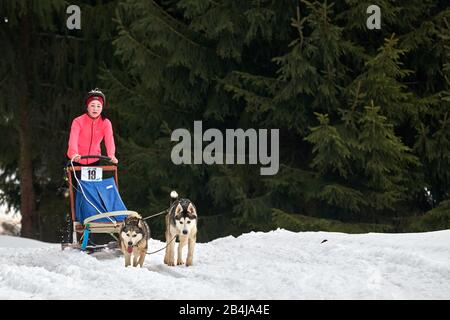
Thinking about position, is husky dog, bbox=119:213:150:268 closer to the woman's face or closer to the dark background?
the woman's face

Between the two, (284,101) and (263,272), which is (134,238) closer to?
(263,272)

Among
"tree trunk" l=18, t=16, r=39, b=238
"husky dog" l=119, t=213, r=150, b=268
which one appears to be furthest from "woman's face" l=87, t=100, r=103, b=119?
"tree trunk" l=18, t=16, r=39, b=238

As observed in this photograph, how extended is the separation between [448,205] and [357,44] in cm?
326

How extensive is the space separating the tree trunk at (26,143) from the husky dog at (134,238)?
372 inches

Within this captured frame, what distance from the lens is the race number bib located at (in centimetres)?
855

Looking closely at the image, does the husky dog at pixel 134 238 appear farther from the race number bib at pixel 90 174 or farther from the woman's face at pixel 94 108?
the woman's face at pixel 94 108

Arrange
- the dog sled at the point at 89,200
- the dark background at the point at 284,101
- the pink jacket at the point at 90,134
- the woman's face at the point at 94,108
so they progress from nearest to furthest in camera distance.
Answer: the dog sled at the point at 89,200 < the woman's face at the point at 94,108 < the pink jacket at the point at 90,134 < the dark background at the point at 284,101

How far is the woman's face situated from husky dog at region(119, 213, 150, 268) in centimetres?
175

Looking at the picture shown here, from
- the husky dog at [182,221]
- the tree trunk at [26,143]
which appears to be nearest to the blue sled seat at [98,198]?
the husky dog at [182,221]

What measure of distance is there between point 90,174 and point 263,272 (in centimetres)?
262

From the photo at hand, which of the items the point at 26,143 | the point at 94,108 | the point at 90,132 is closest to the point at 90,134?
the point at 90,132

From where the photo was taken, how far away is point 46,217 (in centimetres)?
1744

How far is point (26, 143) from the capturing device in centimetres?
1612

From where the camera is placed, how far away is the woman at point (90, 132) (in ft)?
28.1
